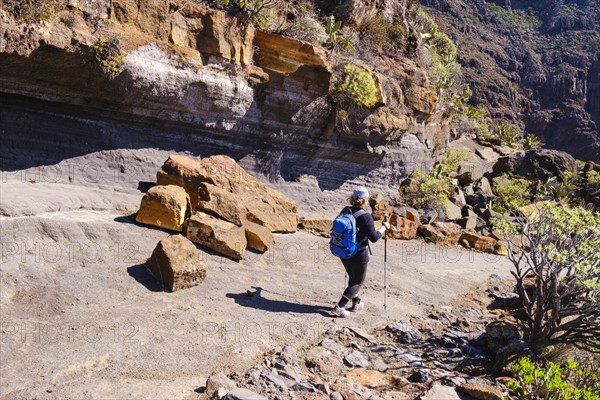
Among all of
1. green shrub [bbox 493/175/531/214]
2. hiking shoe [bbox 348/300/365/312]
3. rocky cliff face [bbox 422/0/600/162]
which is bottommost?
hiking shoe [bbox 348/300/365/312]

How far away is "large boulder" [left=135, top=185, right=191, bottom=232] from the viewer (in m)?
7.12

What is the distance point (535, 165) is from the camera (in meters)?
22.1

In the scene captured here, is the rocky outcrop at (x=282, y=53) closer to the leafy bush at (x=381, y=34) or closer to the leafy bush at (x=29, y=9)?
the leafy bush at (x=381, y=34)

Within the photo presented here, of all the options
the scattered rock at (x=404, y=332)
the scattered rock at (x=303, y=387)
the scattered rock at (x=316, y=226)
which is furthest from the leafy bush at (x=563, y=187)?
the scattered rock at (x=303, y=387)

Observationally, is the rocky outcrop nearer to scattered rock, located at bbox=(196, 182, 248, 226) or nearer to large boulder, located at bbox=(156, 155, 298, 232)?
large boulder, located at bbox=(156, 155, 298, 232)

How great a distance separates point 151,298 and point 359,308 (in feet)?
8.08

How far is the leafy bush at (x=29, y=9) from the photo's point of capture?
652cm

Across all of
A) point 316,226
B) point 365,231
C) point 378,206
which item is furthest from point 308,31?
point 365,231

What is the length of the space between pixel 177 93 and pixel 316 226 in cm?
355

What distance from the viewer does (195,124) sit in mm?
9328

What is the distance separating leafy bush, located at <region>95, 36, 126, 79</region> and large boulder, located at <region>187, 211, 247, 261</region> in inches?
99.3

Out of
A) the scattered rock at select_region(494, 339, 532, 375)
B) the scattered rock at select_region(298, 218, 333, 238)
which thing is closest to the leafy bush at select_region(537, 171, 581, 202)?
the scattered rock at select_region(298, 218, 333, 238)

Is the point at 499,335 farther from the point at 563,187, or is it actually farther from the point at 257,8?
the point at 563,187

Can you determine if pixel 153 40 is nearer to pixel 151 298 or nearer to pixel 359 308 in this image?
pixel 151 298
